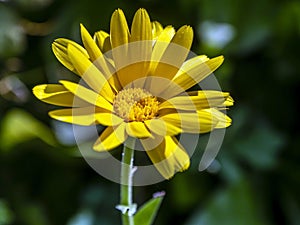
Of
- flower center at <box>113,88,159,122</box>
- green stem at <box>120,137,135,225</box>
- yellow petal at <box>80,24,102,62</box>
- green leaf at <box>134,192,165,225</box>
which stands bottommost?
green leaf at <box>134,192,165,225</box>

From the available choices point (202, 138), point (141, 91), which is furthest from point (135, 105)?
point (202, 138)

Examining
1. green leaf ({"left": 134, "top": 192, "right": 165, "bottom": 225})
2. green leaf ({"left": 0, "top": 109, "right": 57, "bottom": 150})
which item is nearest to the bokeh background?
green leaf ({"left": 0, "top": 109, "right": 57, "bottom": 150})

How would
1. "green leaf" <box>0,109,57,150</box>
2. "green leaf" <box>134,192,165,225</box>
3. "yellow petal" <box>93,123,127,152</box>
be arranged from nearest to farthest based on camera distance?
"yellow petal" <box>93,123,127,152</box>
"green leaf" <box>134,192,165,225</box>
"green leaf" <box>0,109,57,150</box>

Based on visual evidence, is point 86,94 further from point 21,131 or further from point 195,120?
point 21,131

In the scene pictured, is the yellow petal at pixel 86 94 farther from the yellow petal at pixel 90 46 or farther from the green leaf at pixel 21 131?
the green leaf at pixel 21 131

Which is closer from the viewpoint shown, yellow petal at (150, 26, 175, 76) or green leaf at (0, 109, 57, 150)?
yellow petal at (150, 26, 175, 76)

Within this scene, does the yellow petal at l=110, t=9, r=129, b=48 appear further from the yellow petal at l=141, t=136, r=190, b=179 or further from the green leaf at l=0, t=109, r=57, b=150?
the green leaf at l=0, t=109, r=57, b=150
